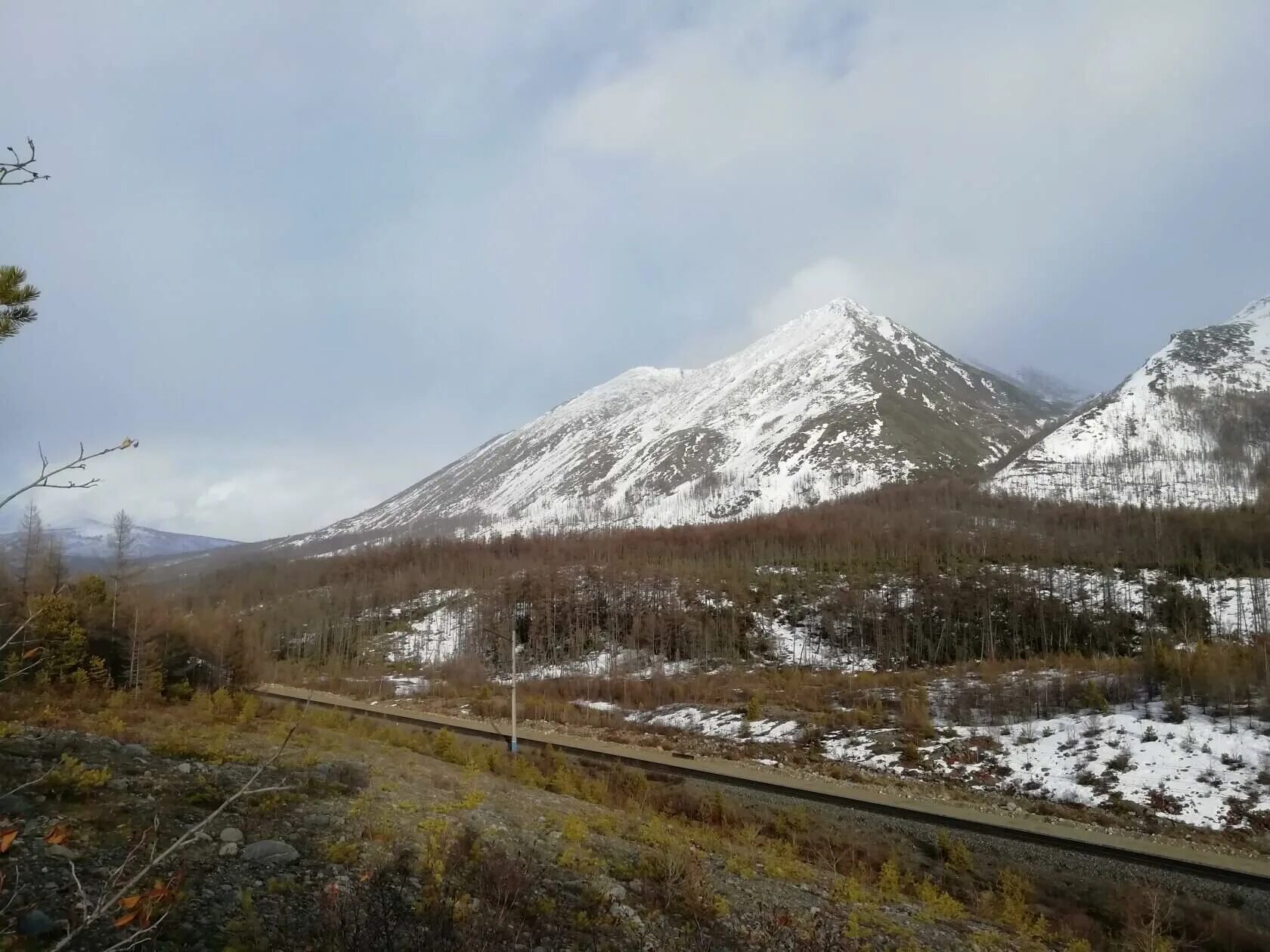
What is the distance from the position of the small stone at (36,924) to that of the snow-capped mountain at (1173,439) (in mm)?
133197

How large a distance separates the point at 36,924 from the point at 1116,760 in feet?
95.5

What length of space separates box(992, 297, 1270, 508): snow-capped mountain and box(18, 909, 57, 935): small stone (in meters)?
133

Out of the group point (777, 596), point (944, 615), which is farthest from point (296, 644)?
point (944, 615)

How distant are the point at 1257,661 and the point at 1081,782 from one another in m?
14.7

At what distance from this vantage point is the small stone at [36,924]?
7043 mm

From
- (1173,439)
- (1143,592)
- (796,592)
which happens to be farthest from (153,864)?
(1173,439)

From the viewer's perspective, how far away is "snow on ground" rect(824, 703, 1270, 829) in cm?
2214

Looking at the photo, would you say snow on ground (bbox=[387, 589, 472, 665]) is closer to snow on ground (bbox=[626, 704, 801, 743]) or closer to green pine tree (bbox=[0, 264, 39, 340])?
snow on ground (bbox=[626, 704, 801, 743])

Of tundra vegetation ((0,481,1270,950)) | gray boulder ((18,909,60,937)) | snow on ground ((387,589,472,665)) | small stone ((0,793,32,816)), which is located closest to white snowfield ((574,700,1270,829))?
tundra vegetation ((0,481,1270,950))

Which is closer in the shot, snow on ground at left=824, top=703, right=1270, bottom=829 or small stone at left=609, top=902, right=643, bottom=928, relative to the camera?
small stone at left=609, top=902, right=643, bottom=928

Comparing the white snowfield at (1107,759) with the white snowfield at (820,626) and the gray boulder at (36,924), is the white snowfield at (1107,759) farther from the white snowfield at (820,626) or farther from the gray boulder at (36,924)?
the white snowfield at (820,626)

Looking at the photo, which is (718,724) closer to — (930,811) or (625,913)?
(930,811)

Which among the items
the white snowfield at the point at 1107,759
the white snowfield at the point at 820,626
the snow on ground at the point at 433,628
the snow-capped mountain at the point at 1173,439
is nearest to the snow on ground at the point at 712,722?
the white snowfield at the point at 1107,759

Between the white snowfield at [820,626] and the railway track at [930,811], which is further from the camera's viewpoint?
the white snowfield at [820,626]
